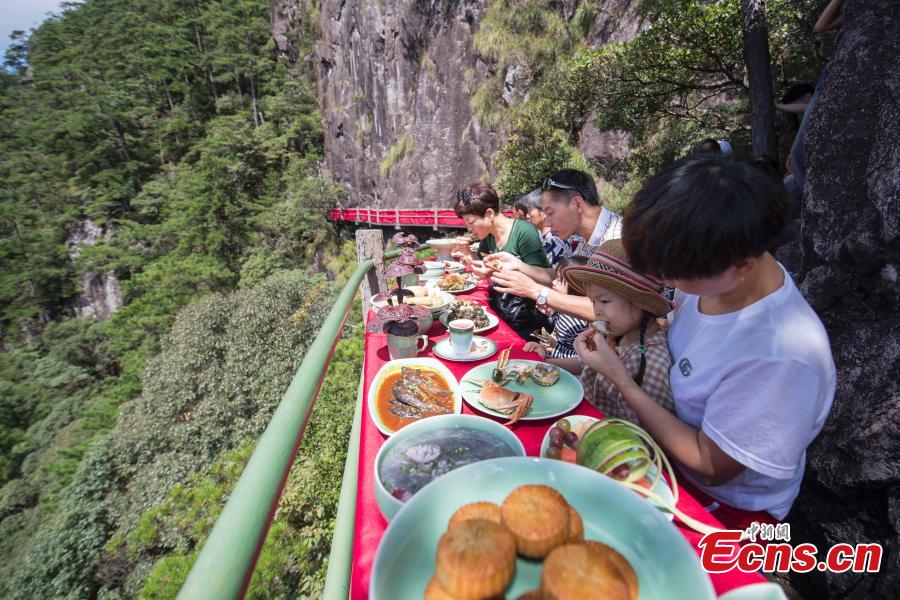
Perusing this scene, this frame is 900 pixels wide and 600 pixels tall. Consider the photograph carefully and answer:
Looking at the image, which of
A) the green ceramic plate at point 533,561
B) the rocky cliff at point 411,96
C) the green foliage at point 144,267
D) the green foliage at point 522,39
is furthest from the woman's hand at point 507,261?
the green foliage at point 522,39

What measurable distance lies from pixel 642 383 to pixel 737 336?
48 cm

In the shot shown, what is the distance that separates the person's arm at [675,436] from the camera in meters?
1.27

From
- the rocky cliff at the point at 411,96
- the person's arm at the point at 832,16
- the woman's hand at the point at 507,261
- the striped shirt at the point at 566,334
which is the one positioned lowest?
the striped shirt at the point at 566,334

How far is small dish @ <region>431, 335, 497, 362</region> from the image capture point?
7.11 ft

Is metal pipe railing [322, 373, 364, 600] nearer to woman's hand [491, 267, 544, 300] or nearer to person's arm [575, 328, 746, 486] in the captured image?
person's arm [575, 328, 746, 486]

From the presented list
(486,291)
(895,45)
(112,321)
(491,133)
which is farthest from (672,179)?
(112,321)

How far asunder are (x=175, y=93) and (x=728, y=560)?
4958 centimetres

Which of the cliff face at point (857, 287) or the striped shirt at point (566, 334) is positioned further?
the striped shirt at point (566, 334)

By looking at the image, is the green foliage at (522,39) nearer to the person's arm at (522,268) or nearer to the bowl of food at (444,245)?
the bowl of food at (444,245)

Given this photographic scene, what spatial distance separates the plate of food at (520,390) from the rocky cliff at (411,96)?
15555 mm

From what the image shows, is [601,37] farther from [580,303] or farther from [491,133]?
[580,303]

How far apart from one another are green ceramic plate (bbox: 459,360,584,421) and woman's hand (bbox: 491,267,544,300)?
2.53 ft

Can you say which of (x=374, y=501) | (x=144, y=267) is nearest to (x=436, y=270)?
(x=374, y=501)

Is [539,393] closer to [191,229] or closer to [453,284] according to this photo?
[453,284]
